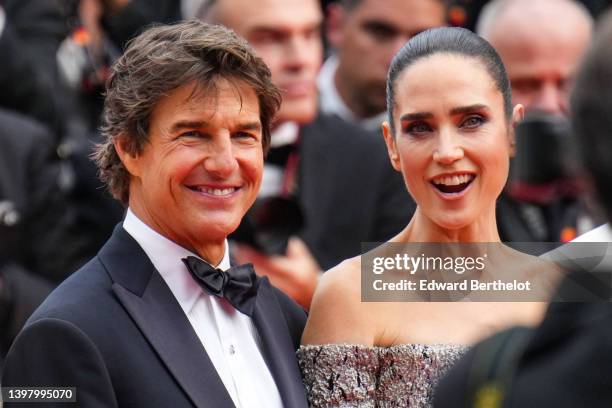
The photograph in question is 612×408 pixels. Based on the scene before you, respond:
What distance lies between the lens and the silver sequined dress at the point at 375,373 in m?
2.86

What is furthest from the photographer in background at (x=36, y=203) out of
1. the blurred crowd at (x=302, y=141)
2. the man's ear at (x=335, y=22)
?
the man's ear at (x=335, y=22)

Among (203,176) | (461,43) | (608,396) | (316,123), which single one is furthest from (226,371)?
(316,123)

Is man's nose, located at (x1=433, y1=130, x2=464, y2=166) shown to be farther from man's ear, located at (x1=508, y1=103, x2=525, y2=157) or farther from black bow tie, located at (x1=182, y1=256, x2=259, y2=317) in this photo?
black bow tie, located at (x1=182, y1=256, x2=259, y2=317)

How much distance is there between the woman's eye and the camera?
2826mm

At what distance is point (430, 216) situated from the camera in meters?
2.91

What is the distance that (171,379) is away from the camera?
2766mm

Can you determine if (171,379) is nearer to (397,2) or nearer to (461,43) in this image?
(461,43)

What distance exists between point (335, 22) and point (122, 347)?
2.73 metres

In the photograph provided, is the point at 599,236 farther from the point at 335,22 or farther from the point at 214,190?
the point at 335,22

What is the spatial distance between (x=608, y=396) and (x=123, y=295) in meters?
1.35

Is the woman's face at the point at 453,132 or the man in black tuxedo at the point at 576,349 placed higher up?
the woman's face at the point at 453,132

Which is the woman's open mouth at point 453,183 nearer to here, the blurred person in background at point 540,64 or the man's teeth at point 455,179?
the man's teeth at point 455,179

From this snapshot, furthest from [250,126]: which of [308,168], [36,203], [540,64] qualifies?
[36,203]

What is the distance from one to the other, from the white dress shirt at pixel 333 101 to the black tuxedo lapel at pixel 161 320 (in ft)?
6.16
